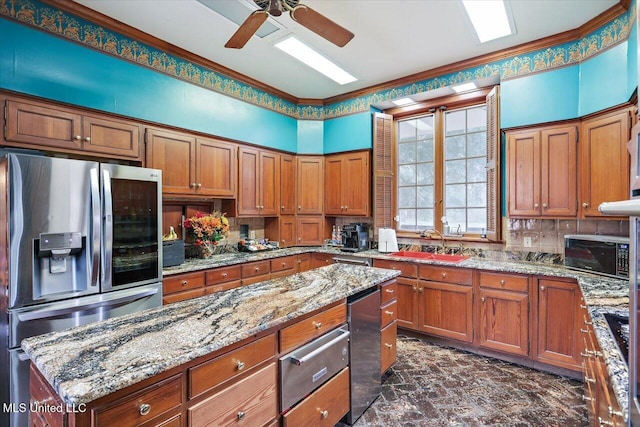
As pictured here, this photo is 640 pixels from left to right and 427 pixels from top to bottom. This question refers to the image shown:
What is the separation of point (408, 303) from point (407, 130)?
2374mm

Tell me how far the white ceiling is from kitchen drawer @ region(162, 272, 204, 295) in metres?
2.30

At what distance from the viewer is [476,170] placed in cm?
390

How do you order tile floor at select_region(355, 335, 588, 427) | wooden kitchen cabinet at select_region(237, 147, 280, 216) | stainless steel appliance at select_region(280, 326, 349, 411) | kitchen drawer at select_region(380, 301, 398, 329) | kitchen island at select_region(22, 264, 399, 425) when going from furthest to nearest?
1. wooden kitchen cabinet at select_region(237, 147, 280, 216)
2. kitchen drawer at select_region(380, 301, 398, 329)
3. tile floor at select_region(355, 335, 588, 427)
4. stainless steel appliance at select_region(280, 326, 349, 411)
5. kitchen island at select_region(22, 264, 399, 425)

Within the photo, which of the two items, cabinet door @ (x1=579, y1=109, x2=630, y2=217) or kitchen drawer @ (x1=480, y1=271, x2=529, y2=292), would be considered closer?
cabinet door @ (x1=579, y1=109, x2=630, y2=217)

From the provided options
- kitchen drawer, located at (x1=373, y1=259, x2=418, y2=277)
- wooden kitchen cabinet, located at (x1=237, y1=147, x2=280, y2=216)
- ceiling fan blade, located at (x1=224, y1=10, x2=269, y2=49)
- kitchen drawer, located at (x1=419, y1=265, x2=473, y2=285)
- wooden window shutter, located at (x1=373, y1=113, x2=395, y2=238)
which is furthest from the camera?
wooden window shutter, located at (x1=373, y1=113, x2=395, y2=238)

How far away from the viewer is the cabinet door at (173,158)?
10.1 feet

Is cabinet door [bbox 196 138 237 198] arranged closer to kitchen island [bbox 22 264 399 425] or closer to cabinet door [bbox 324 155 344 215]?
cabinet door [bbox 324 155 344 215]

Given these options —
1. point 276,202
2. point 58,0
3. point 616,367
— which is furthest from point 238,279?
point 616,367

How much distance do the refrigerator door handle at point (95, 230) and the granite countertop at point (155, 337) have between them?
1.01 m

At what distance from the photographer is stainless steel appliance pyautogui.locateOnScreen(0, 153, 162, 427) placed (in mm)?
1954

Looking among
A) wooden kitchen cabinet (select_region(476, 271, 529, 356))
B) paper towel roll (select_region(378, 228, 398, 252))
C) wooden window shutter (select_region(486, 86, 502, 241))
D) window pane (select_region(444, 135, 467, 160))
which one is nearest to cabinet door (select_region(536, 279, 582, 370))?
wooden kitchen cabinet (select_region(476, 271, 529, 356))

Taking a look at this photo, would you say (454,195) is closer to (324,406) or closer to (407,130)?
(407,130)

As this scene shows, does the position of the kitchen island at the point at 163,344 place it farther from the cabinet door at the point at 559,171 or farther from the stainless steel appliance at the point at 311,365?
the cabinet door at the point at 559,171

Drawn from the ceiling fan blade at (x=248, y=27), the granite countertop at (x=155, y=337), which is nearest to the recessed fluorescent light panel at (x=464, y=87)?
the ceiling fan blade at (x=248, y=27)
